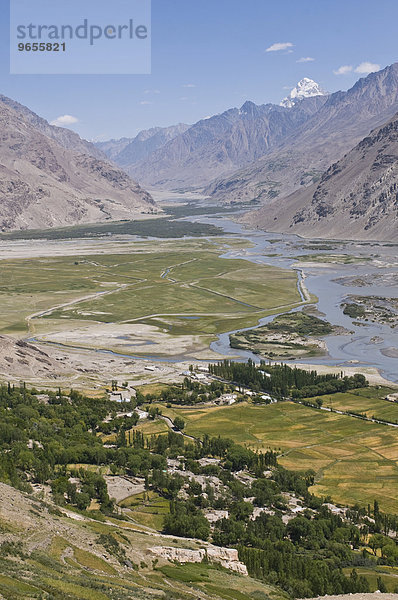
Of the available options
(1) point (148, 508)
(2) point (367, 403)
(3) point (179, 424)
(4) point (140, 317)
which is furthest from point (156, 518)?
(4) point (140, 317)

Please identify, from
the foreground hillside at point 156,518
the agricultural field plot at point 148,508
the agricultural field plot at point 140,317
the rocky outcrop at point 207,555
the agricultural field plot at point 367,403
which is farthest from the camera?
the agricultural field plot at point 140,317

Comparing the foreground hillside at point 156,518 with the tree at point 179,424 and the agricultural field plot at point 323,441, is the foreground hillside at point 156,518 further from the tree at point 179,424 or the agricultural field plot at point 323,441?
the agricultural field plot at point 323,441

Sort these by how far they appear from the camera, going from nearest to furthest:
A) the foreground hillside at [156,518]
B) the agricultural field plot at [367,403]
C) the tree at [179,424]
Answer: the foreground hillside at [156,518], the tree at [179,424], the agricultural field plot at [367,403]

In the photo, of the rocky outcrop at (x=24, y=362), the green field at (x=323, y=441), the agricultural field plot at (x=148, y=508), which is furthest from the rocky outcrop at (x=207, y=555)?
the rocky outcrop at (x=24, y=362)

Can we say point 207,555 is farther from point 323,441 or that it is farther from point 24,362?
point 24,362

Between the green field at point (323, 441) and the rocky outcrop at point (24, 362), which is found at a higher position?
the rocky outcrop at point (24, 362)

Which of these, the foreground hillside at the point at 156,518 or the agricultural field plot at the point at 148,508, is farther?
the agricultural field plot at the point at 148,508

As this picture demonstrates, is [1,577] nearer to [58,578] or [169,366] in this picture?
[58,578]

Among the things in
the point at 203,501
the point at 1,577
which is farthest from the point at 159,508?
the point at 1,577
